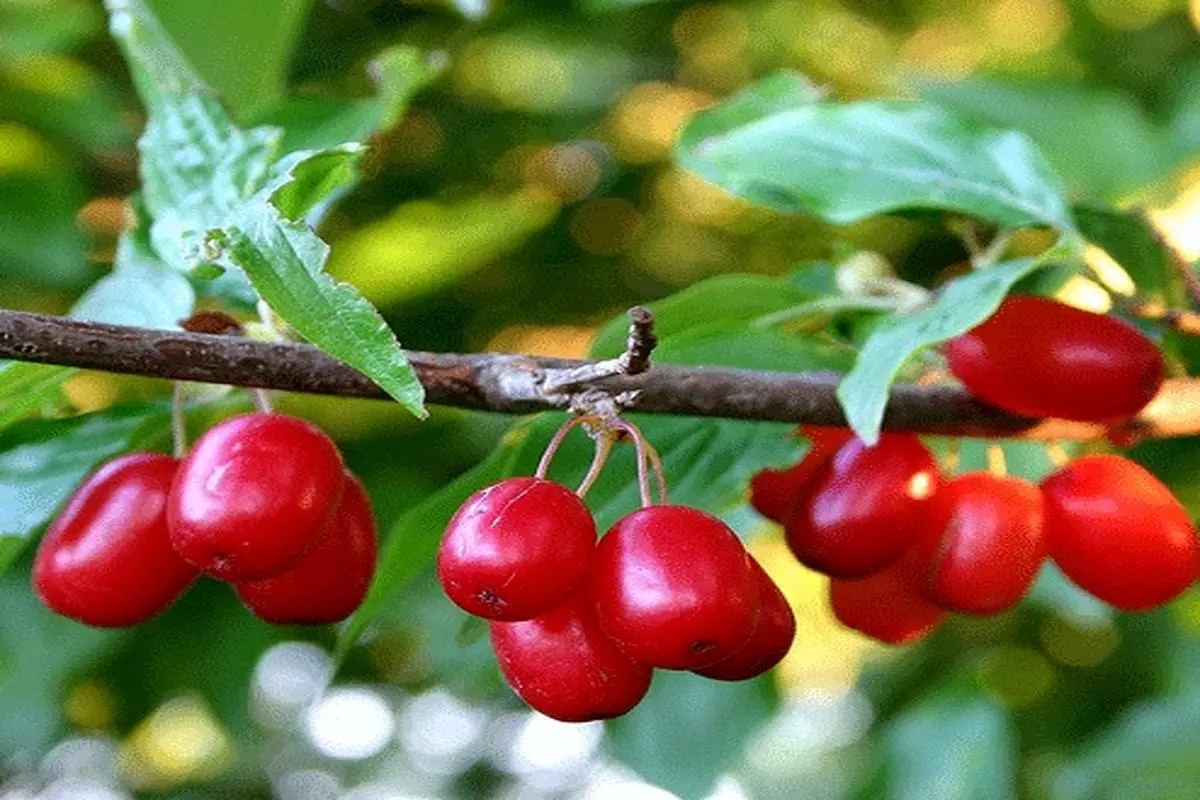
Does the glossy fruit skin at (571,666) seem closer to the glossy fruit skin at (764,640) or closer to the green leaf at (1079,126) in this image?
the glossy fruit skin at (764,640)

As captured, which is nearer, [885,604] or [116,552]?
[116,552]

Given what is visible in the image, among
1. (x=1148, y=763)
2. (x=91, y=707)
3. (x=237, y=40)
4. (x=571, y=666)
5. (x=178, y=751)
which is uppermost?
(x=571, y=666)

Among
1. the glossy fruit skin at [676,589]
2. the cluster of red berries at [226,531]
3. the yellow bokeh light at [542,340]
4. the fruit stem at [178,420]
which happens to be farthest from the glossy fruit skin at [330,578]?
the yellow bokeh light at [542,340]

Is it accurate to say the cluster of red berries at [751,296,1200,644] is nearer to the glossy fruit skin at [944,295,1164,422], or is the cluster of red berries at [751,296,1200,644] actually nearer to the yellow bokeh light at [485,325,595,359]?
the glossy fruit skin at [944,295,1164,422]

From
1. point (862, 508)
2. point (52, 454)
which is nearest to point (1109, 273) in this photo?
point (862, 508)

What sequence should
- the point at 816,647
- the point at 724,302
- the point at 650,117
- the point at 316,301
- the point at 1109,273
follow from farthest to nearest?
the point at 816,647, the point at 650,117, the point at 1109,273, the point at 724,302, the point at 316,301

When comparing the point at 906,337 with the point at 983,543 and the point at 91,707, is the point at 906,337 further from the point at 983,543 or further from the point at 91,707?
the point at 91,707

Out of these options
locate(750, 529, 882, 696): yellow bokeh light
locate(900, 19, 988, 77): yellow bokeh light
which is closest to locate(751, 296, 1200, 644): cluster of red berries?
locate(750, 529, 882, 696): yellow bokeh light

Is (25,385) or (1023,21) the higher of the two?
(25,385)
